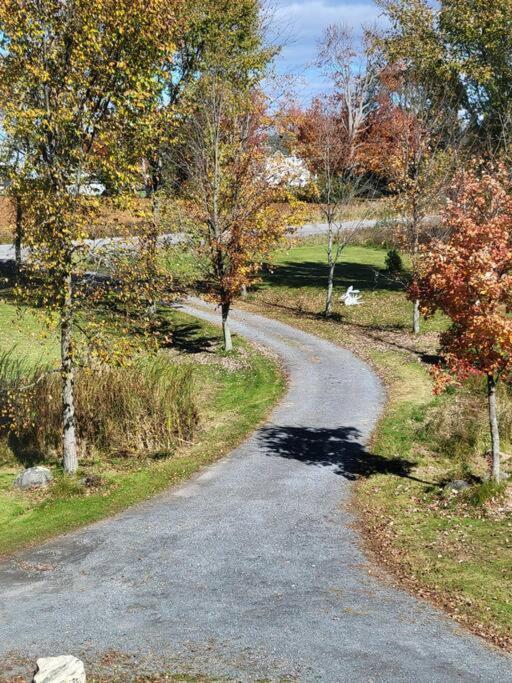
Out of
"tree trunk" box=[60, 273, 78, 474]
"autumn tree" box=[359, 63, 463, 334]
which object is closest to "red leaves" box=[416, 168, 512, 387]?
"tree trunk" box=[60, 273, 78, 474]

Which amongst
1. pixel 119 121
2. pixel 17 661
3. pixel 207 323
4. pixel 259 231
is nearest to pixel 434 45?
pixel 259 231

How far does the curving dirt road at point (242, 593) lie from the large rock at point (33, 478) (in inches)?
115

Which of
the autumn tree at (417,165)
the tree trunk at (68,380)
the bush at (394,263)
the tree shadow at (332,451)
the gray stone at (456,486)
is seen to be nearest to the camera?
the gray stone at (456,486)

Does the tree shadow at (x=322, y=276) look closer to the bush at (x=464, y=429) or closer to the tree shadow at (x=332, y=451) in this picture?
the bush at (x=464, y=429)

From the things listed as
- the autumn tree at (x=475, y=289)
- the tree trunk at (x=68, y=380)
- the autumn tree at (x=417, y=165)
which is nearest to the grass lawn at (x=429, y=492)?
the autumn tree at (x=475, y=289)

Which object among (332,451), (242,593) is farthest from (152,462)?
(242,593)

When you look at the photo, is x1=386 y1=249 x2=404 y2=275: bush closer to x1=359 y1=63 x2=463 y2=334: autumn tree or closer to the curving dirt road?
x1=359 y1=63 x2=463 y2=334: autumn tree

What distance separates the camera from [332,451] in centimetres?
1942

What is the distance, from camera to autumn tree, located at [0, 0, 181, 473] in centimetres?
1535

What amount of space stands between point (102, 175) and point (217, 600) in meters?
10.4

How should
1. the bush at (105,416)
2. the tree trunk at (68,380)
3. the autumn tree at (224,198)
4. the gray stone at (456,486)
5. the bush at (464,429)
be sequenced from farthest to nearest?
the autumn tree at (224,198)
the bush at (105,416)
the bush at (464,429)
the tree trunk at (68,380)
the gray stone at (456,486)

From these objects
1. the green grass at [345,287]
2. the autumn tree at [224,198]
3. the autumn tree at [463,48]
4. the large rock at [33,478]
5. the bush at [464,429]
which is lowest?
the large rock at [33,478]

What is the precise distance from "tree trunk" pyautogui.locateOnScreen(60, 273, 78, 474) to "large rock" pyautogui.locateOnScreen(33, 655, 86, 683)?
29.5 ft

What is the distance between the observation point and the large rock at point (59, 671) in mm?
8617
